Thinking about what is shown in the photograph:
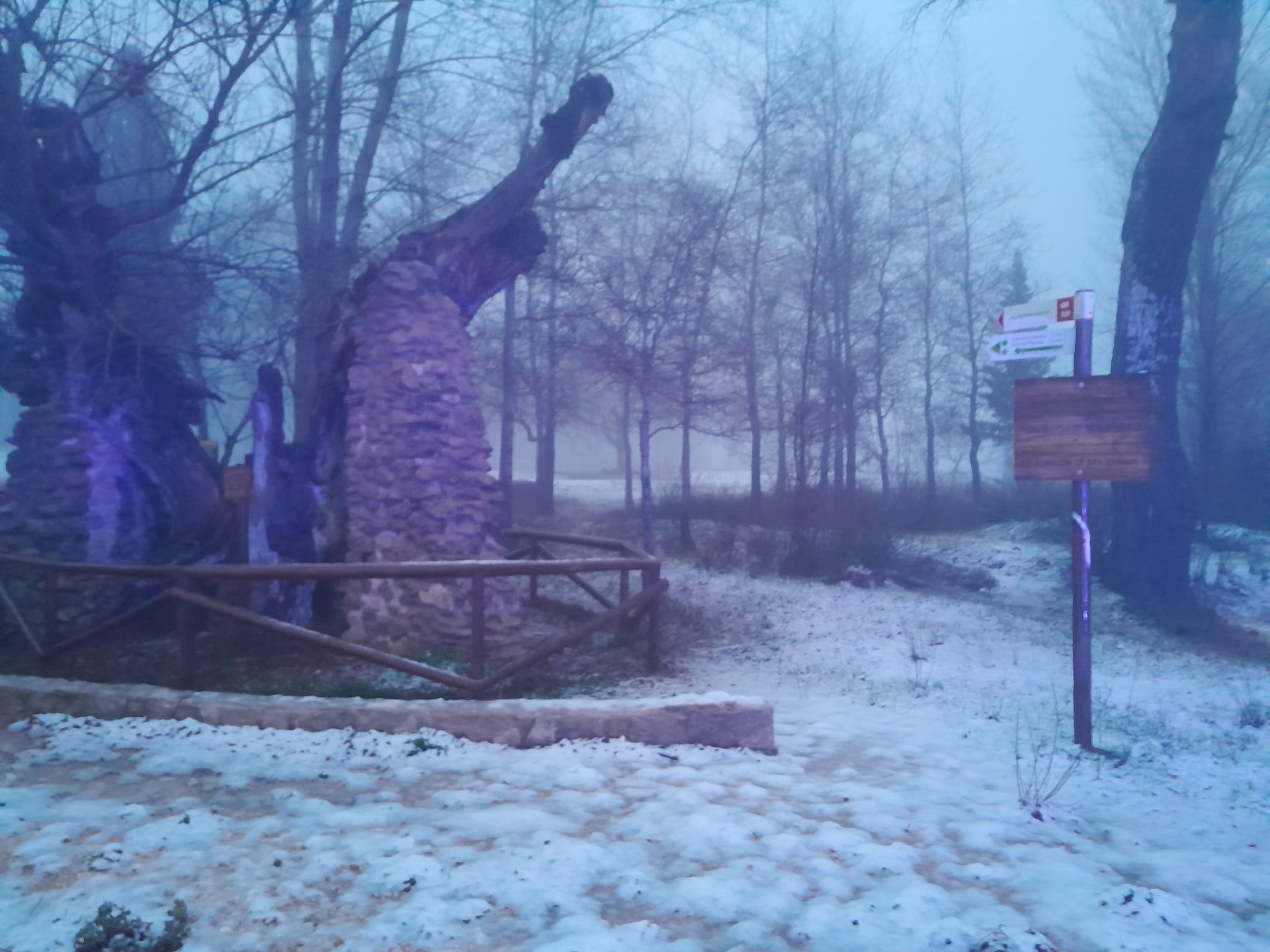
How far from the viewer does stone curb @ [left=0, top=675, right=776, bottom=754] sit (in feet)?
18.7

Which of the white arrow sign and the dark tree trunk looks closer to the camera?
the white arrow sign

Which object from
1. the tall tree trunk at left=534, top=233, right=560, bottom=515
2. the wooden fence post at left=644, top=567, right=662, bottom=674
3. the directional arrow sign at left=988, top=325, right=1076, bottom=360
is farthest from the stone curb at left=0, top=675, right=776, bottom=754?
the tall tree trunk at left=534, top=233, right=560, bottom=515

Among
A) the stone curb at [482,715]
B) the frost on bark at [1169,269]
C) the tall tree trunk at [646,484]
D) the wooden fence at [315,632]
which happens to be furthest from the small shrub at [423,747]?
the tall tree trunk at [646,484]

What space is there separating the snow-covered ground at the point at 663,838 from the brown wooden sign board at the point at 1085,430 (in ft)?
6.16

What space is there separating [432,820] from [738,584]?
1044 cm

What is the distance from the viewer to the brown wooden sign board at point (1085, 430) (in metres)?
5.96

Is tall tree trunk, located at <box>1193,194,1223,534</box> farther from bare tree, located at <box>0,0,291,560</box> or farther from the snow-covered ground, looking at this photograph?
bare tree, located at <box>0,0,291,560</box>

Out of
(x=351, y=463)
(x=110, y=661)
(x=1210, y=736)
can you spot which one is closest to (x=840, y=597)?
(x=1210, y=736)

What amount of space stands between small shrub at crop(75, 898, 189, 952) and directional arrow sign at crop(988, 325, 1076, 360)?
5503 millimetres

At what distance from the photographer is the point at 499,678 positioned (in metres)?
6.32

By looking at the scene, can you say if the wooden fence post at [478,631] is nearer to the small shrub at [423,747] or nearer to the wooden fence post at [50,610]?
the small shrub at [423,747]

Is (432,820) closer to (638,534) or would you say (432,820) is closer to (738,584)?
(738,584)

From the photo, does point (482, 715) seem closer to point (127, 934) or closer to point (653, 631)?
point (653, 631)

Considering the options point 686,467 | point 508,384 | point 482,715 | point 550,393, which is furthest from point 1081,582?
point 550,393
